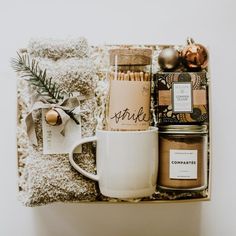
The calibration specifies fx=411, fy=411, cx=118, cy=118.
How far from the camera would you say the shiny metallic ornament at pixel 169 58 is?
2.50ft

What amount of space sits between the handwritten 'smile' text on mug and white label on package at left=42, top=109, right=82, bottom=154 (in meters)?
0.08

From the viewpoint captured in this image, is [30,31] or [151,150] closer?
[151,150]

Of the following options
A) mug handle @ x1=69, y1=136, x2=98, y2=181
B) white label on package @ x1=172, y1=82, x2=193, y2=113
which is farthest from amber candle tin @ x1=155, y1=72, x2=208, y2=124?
mug handle @ x1=69, y1=136, x2=98, y2=181

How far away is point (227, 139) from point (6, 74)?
514 millimetres

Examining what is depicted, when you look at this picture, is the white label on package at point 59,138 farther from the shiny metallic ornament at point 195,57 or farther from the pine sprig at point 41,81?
the shiny metallic ornament at point 195,57

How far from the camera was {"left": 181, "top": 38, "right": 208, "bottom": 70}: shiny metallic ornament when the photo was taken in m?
0.76

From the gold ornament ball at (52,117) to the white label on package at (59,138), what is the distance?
2 cm

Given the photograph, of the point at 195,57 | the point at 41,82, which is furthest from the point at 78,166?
the point at 195,57

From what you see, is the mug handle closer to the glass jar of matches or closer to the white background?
the glass jar of matches

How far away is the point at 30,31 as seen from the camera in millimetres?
910

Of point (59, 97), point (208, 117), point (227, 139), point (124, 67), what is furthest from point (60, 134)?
point (227, 139)

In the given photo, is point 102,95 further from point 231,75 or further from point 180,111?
point 231,75

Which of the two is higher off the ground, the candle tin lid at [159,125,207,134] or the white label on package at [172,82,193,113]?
the white label on package at [172,82,193,113]

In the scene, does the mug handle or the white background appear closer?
the mug handle
